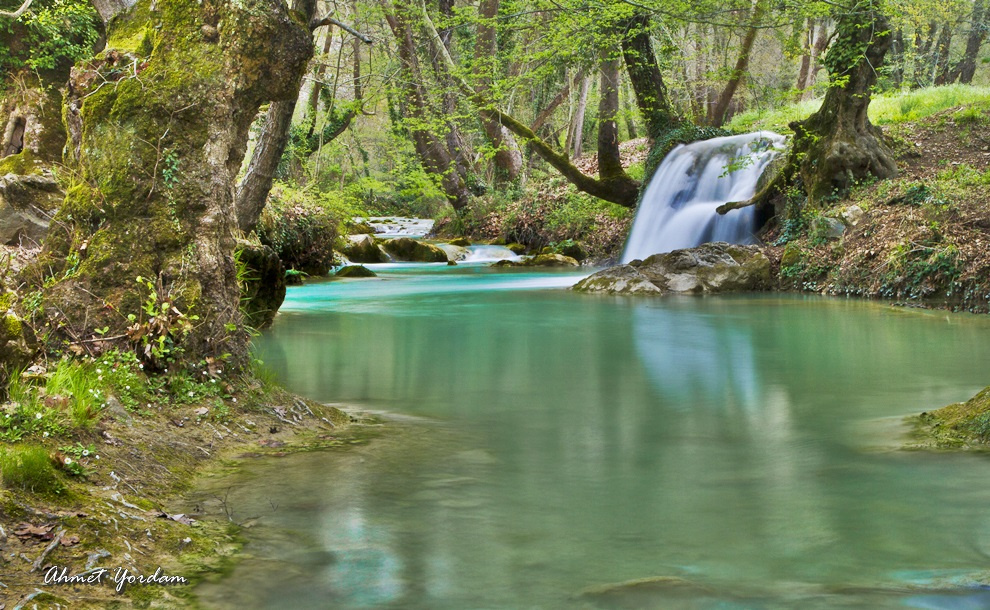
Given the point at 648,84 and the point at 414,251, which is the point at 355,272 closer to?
the point at 414,251

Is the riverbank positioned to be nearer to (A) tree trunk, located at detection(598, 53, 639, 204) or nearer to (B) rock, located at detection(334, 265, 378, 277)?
(B) rock, located at detection(334, 265, 378, 277)

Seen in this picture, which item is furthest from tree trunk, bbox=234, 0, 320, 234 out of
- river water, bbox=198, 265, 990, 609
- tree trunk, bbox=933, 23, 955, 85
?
tree trunk, bbox=933, 23, 955, 85

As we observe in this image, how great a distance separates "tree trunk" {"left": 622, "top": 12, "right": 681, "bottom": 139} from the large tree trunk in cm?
426

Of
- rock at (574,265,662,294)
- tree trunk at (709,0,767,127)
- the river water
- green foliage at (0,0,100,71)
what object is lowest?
the river water

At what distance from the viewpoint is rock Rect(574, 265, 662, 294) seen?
55.5 feet

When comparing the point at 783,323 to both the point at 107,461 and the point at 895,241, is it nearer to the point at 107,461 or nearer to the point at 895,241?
the point at 895,241

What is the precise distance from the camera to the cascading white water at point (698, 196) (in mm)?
20797

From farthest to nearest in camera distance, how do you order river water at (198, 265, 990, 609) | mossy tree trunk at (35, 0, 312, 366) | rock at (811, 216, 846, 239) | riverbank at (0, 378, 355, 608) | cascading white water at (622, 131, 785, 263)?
cascading white water at (622, 131, 785, 263), rock at (811, 216, 846, 239), mossy tree trunk at (35, 0, 312, 366), river water at (198, 265, 990, 609), riverbank at (0, 378, 355, 608)

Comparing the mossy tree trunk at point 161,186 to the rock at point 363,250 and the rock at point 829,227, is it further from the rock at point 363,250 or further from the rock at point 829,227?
the rock at point 363,250

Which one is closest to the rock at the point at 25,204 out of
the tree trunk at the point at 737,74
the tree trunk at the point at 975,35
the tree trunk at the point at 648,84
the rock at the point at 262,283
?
the rock at the point at 262,283

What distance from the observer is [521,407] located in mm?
6559

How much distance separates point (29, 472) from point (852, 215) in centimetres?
1622

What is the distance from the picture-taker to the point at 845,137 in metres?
18.1

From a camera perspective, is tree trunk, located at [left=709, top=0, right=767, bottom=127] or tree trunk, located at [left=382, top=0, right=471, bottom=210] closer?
tree trunk, located at [left=709, top=0, right=767, bottom=127]
